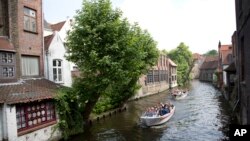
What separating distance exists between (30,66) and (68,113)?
4.61 m

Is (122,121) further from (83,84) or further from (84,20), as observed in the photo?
(84,20)

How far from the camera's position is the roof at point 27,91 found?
53.4 ft

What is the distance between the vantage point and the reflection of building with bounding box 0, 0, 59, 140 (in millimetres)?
16281

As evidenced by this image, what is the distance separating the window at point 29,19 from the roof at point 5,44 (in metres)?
2.04

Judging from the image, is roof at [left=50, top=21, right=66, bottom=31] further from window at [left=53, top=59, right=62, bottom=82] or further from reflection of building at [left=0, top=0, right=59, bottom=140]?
reflection of building at [left=0, top=0, right=59, bottom=140]

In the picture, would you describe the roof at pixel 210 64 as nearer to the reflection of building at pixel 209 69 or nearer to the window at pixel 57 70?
the reflection of building at pixel 209 69

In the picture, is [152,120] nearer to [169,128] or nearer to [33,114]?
[169,128]

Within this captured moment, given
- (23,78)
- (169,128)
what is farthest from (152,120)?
(23,78)

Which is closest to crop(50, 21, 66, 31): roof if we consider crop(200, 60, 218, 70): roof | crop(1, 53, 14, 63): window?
crop(1, 53, 14, 63): window

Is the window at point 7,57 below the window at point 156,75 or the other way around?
the other way around

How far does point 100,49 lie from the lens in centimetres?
2112


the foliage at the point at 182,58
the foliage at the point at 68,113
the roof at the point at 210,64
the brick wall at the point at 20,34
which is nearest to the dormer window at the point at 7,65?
the brick wall at the point at 20,34

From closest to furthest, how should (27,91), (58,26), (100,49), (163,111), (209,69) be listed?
1. (27,91)
2. (100,49)
3. (163,111)
4. (58,26)
5. (209,69)

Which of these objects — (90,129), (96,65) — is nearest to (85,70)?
(96,65)
